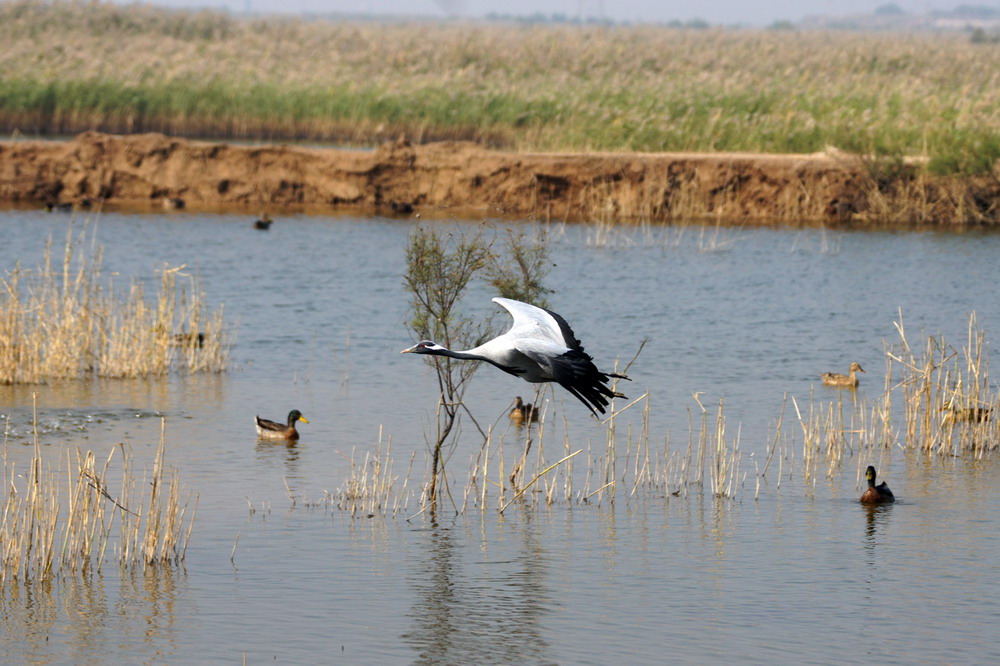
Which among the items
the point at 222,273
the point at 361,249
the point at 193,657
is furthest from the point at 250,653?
the point at 361,249

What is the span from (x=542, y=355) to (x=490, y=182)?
87.2 feet

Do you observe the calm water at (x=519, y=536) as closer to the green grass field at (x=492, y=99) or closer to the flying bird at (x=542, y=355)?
the flying bird at (x=542, y=355)

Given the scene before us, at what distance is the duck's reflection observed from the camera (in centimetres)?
1094

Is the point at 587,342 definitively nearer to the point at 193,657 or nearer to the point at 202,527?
the point at 202,527

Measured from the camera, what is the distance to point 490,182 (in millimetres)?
37906

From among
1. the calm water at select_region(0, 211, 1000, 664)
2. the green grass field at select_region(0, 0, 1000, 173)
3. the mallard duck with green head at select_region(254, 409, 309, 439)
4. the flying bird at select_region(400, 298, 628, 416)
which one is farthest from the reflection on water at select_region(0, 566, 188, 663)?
the green grass field at select_region(0, 0, 1000, 173)

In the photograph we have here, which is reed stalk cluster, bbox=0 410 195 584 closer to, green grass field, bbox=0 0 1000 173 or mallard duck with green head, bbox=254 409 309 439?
mallard duck with green head, bbox=254 409 309 439

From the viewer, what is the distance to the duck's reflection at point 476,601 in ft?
35.9

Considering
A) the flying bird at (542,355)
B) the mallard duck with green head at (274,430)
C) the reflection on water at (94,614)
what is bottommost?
the reflection on water at (94,614)

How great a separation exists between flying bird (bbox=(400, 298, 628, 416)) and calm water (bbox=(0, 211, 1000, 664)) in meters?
1.71

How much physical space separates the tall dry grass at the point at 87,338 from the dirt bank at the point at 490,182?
15.4 meters

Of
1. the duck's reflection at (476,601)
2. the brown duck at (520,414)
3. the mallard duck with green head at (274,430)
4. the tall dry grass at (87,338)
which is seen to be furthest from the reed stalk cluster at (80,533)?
the tall dry grass at (87,338)

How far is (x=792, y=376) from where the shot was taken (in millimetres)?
21141

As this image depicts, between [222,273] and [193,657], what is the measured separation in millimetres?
19956
